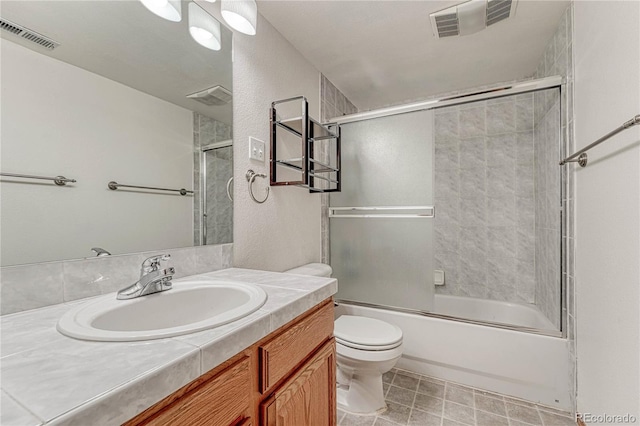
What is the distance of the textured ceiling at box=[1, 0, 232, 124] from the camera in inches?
31.6

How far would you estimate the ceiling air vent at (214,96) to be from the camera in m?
1.24

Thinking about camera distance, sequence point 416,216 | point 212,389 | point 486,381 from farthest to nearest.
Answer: point 416,216, point 486,381, point 212,389

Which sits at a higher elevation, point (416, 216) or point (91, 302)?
point (416, 216)

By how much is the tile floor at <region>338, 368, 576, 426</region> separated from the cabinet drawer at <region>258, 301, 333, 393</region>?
0.83 metres

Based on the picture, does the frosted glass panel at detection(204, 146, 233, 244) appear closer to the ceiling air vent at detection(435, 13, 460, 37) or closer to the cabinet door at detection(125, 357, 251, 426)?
the cabinet door at detection(125, 357, 251, 426)

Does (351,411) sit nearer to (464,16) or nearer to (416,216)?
(416,216)

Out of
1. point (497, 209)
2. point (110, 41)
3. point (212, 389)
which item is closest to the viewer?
point (212, 389)

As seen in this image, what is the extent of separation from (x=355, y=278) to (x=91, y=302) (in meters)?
1.68

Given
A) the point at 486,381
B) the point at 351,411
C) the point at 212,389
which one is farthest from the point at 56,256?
the point at 486,381

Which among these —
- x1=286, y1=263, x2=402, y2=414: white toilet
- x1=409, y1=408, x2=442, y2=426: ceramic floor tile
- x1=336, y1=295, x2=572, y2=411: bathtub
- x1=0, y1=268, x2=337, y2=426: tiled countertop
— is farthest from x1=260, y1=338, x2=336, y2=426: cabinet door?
Answer: x1=336, y1=295, x2=572, y2=411: bathtub

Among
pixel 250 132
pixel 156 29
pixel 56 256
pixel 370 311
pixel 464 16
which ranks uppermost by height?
pixel 464 16

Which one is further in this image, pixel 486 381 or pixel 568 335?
pixel 486 381

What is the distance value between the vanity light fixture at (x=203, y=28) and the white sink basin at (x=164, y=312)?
41.7 inches

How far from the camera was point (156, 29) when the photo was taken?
1076 mm
